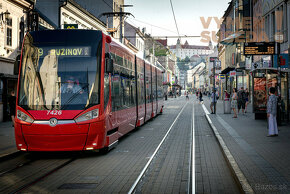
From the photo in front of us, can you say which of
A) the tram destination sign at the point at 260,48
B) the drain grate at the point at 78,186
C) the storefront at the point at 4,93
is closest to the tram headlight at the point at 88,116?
the drain grate at the point at 78,186

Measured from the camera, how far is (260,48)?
17031 millimetres

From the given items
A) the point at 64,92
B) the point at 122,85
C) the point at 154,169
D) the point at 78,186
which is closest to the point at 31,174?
the point at 78,186

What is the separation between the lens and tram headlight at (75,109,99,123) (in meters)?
8.52

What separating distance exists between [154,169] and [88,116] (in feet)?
6.86

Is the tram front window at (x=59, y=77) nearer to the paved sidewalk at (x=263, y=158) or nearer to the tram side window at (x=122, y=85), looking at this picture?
the tram side window at (x=122, y=85)

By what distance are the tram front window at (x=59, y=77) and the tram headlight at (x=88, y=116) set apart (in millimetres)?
174

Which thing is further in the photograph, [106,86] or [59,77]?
[106,86]

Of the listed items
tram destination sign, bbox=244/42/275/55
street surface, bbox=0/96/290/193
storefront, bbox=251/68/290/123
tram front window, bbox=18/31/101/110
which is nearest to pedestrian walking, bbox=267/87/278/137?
street surface, bbox=0/96/290/193

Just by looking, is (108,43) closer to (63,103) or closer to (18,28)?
(63,103)

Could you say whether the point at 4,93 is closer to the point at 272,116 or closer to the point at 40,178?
the point at 272,116

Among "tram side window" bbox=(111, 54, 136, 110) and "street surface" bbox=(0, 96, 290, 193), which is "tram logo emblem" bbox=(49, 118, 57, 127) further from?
"tram side window" bbox=(111, 54, 136, 110)

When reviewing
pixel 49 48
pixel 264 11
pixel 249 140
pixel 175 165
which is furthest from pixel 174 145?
pixel 264 11

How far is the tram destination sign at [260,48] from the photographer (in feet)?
55.1

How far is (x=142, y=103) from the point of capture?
15.9m
